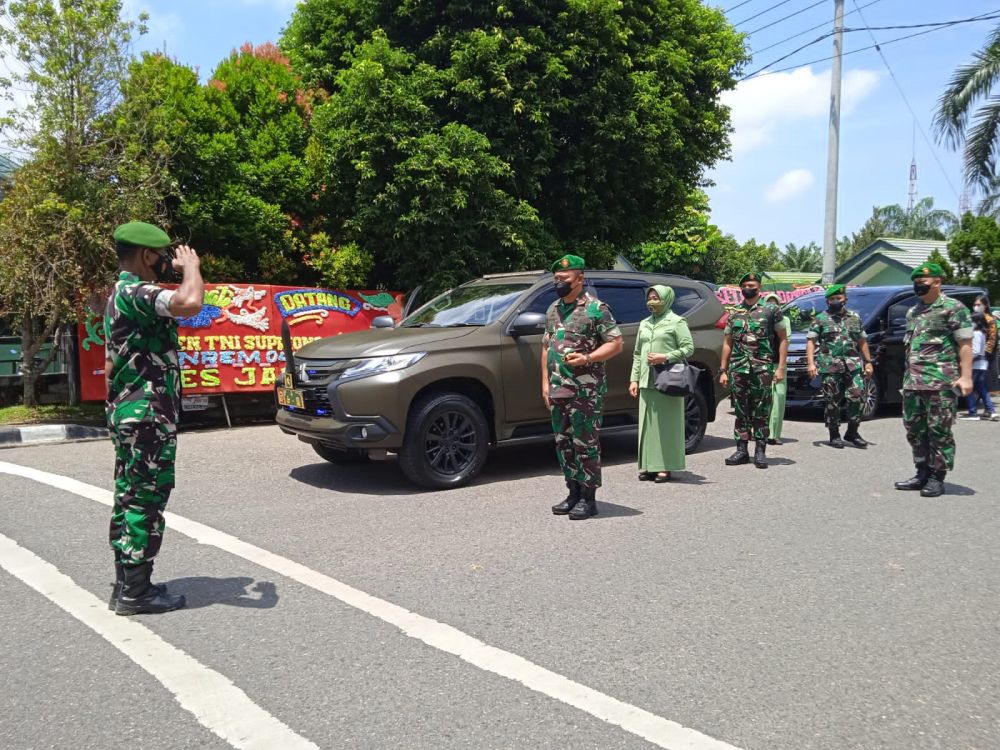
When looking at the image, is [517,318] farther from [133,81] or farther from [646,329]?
[133,81]

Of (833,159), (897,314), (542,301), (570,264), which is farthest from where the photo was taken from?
(833,159)

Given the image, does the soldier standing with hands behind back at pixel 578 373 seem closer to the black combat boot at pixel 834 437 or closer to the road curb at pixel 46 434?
the black combat boot at pixel 834 437

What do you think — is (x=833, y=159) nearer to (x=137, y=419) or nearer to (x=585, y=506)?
(x=585, y=506)

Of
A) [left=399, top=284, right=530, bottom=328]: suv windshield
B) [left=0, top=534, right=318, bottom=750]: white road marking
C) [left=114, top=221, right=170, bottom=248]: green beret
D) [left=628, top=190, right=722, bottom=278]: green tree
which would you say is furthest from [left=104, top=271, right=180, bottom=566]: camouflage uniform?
[left=628, top=190, right=722, bottom=278]: green tree

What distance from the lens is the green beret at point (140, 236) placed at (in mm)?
4141

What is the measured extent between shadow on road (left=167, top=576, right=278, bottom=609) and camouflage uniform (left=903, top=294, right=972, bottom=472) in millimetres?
5514

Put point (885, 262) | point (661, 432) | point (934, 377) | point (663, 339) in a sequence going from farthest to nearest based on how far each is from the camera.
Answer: point (885, 262) < point (661, 432) < point (663, 339) < point (934, 377)

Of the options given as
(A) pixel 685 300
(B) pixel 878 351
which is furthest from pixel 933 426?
(B) pixel 878 351

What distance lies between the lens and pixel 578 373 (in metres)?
6.11

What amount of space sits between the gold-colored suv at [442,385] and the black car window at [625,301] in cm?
2

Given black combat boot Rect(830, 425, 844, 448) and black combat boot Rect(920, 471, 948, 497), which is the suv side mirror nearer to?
black combat boot Rect(920, 471, 948, 497)

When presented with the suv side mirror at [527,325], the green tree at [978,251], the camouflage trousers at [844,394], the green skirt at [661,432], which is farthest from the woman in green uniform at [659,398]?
the green tree at [978,251]

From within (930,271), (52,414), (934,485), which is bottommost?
(934,485)

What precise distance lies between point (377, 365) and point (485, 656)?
3.60 m
